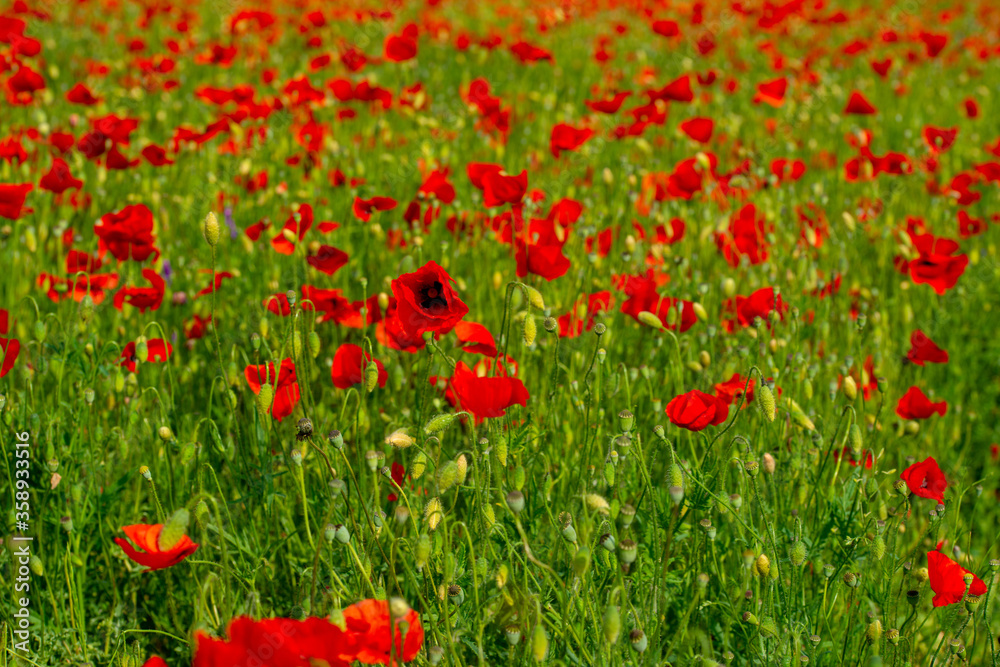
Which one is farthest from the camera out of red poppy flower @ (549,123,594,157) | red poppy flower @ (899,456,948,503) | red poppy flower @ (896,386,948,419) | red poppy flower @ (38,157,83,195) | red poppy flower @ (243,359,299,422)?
red poppy flower @ (549,123,594,157)

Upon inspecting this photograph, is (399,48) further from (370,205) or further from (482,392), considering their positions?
(482,392)

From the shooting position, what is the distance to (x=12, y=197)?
2.62 metres

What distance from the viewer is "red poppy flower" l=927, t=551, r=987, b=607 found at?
154cm

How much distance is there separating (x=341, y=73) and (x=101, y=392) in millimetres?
4310

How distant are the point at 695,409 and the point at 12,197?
206cm

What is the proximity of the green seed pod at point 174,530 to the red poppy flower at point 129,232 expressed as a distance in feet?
→ 4.49

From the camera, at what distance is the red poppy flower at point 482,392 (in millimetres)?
1609

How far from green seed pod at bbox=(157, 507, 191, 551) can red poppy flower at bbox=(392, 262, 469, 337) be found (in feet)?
1.88

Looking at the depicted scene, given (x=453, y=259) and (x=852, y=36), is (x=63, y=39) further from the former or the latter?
(x=852, y=36)

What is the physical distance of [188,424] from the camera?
7.45 ft

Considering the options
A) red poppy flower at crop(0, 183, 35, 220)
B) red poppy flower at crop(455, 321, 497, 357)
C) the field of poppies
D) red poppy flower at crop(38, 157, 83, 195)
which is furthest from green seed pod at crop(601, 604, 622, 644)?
red poppy flower at crop(38, 157, 83, 195)

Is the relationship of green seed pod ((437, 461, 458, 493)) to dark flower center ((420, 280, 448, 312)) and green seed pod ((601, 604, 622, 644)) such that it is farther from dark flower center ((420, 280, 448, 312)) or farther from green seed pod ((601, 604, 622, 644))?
dark flower center ((420, 280, 448, 312))

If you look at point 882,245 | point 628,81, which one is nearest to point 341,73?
point 628,81

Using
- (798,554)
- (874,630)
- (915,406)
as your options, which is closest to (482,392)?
(798,554)
